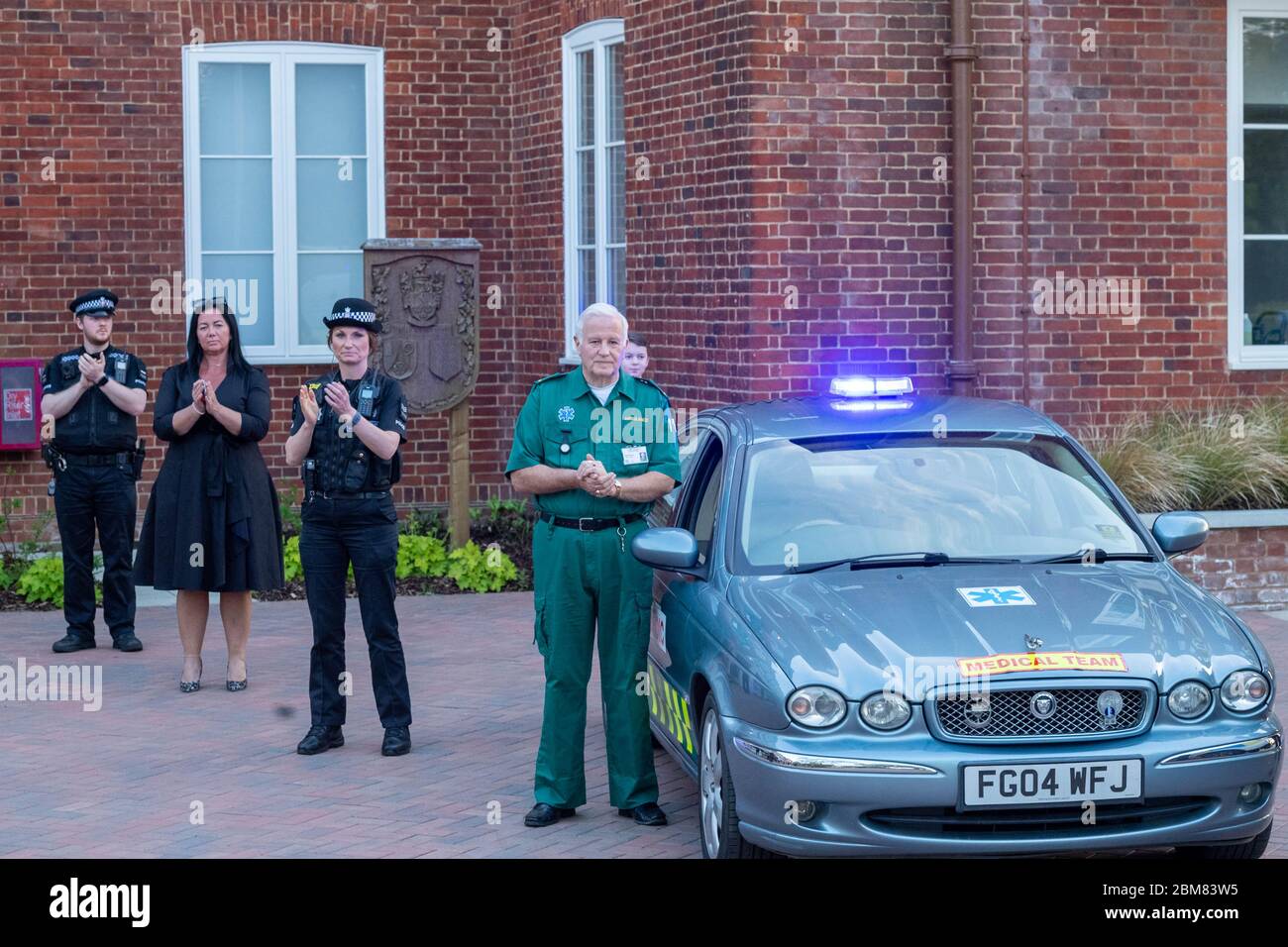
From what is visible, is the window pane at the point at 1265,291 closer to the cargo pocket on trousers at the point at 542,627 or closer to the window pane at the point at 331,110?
the window pane at the point at 331,110

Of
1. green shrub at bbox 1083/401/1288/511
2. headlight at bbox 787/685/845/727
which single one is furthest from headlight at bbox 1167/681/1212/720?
green shrub at bbox 1083/401/1288/511

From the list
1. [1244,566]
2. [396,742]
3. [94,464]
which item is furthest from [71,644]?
[1244,566]

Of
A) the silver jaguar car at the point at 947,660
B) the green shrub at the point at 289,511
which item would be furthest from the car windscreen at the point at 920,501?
the green shrub at the point at 289,511

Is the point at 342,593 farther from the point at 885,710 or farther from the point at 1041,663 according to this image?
the point at 1041,663

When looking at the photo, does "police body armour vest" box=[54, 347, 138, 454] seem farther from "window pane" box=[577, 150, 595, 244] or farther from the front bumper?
the front bumper

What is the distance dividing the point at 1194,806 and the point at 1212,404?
7.65 m

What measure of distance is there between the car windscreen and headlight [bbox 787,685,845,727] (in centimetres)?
89

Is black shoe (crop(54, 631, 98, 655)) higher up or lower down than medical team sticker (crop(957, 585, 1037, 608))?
lower down

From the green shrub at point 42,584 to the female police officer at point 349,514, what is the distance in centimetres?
457

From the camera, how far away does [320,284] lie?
50.6ft

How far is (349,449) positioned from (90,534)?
340cm

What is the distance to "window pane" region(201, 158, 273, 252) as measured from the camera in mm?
15133

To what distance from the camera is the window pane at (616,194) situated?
1404 centimetres

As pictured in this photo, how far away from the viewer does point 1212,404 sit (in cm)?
1294
